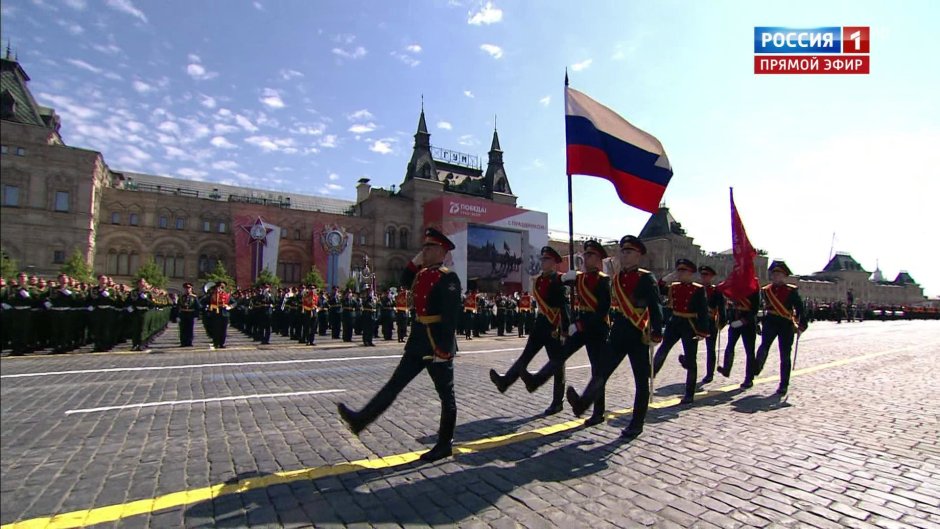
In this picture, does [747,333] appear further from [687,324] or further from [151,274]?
[151,274]

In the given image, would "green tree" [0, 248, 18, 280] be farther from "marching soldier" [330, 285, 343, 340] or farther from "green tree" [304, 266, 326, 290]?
"green tree" [304, 266, 326, 290]

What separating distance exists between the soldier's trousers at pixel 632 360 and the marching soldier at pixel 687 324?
1.87 metres

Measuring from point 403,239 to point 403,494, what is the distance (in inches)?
2490

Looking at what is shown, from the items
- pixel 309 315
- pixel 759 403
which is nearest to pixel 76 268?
pixel 309 315

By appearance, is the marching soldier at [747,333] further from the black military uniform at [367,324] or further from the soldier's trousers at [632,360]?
the black military uniform at [367,324]

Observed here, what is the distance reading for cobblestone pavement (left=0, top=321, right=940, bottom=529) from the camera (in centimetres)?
357

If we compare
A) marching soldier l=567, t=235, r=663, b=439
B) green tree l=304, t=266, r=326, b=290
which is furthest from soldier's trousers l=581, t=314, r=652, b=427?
green tree l=304, t=266, r=326, b=290

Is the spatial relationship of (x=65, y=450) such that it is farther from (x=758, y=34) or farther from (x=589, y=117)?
(x=758, y=34)

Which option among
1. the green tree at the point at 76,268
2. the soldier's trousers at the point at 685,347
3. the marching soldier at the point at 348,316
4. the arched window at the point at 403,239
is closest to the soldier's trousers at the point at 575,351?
the soldier's trousers at the point at 685,347

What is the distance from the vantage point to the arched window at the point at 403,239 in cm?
6606

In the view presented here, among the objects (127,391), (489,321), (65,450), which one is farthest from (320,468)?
(489,321)

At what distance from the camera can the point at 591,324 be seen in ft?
19.9

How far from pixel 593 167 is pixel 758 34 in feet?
22.9

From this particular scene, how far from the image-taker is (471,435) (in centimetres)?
541
